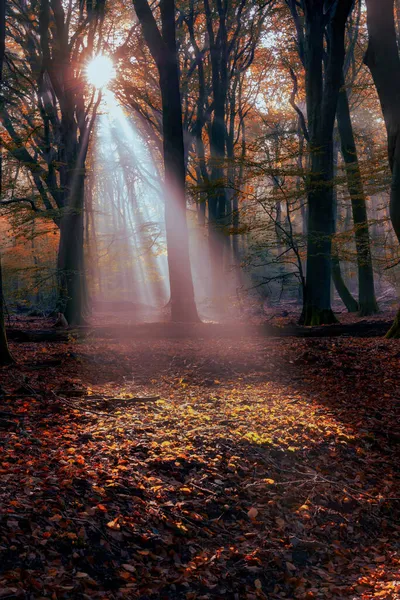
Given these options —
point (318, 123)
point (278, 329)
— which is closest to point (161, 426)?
point (278, 329)

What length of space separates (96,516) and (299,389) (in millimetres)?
4255

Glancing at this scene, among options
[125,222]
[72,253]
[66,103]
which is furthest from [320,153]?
[125,222]

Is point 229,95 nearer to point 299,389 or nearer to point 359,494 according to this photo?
point 299,389

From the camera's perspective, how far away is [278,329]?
11.6 m

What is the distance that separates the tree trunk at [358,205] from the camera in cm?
1380

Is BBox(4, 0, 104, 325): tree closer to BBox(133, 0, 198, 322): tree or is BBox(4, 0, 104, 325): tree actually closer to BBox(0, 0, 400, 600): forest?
BBox(0, 0, 400, 600): forest

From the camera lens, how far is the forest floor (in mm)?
3236

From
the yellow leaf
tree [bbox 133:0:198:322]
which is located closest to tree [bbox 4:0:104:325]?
tree [bbox 133:0:198:322]

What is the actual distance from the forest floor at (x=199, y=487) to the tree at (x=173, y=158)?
5.09 m

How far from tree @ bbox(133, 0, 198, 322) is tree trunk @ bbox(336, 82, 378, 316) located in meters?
4.55

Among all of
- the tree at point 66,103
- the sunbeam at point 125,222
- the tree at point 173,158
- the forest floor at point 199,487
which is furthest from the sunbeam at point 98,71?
the forest floor at point 199,487

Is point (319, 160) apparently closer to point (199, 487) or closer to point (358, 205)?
point (358, 205)

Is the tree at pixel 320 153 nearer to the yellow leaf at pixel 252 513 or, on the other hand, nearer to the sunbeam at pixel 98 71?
the sunbeam at pixel 98 71

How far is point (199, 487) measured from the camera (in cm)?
432
